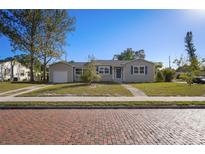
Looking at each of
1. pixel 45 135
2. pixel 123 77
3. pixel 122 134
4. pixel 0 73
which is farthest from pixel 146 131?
pixel 0 73

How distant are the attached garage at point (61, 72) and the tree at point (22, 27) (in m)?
4.60

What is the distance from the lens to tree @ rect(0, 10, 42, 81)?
32188 millimetres

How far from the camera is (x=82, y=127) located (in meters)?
6.49

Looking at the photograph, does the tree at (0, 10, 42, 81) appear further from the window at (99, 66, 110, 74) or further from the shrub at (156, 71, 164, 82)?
the shrub at (156, 71, 164, 82)

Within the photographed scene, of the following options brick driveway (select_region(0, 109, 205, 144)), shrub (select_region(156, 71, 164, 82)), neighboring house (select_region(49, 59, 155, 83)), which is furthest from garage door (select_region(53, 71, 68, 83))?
brick driveway (select_region(0, 109, 205, 144))

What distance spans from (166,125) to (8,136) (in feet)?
15.4

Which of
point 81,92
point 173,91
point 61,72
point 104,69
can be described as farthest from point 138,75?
point 81,92

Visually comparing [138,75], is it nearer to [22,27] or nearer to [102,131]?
[22,27]

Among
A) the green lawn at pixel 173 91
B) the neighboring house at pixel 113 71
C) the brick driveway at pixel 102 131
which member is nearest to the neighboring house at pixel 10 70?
the neighboring house at pixel 113 71

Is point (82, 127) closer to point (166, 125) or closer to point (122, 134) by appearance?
A: point (122, 134)

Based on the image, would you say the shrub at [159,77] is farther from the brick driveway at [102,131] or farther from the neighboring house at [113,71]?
the brick driveway at [102,131]

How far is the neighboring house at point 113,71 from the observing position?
3100 cm
